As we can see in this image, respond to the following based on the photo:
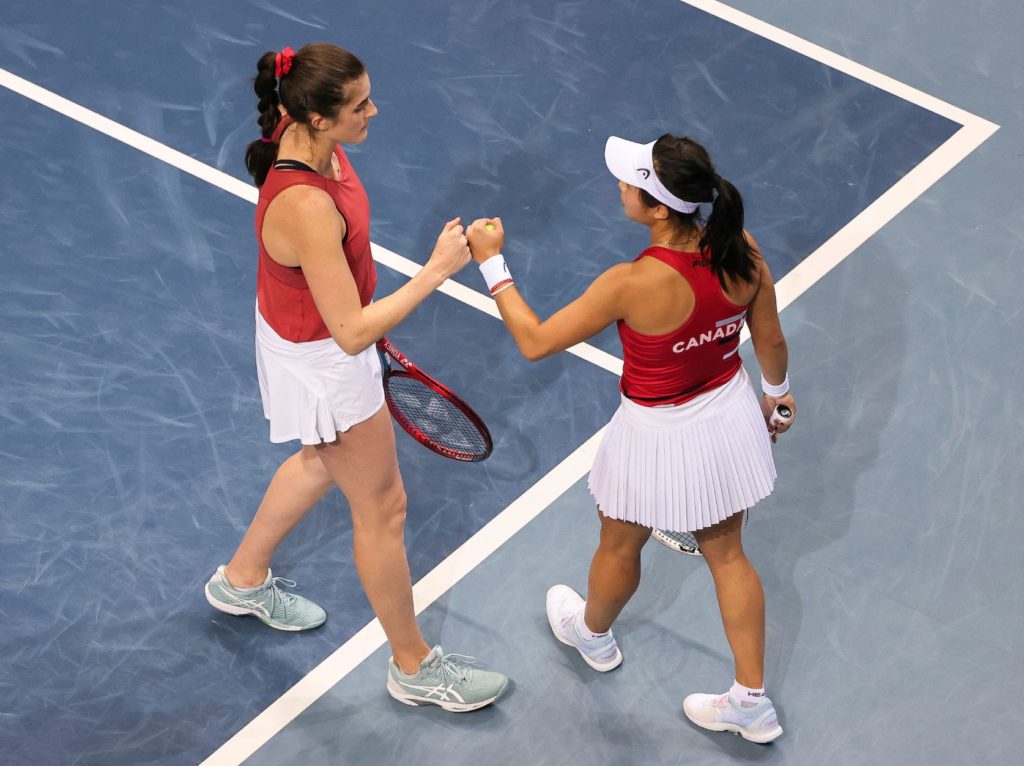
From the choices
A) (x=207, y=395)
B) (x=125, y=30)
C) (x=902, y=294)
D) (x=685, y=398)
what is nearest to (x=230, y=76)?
(x=125, y=30)

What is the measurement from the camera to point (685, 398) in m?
4.65

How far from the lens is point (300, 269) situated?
446cm

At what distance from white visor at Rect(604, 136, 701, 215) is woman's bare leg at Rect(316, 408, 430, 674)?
115 centimetres

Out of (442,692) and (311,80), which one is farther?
(442,692)

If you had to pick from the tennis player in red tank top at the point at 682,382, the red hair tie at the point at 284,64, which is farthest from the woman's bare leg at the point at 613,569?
the red hair tie at the point at 284,64

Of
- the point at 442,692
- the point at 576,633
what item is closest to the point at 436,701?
the point at 442,692

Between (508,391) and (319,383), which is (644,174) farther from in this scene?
(508,391)

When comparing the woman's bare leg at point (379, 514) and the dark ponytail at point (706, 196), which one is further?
the woman's bare leg at point (379, 514)

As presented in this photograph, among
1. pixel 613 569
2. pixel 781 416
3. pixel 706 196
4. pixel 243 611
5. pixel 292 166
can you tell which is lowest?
pixel 243 611

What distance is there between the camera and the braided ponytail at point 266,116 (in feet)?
14.3

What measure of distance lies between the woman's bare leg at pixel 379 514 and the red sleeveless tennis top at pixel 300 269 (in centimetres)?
39

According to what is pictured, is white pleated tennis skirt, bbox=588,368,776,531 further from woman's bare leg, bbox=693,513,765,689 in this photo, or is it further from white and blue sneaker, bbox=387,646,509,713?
white and blue sneaker, bbox=387,646,509,713

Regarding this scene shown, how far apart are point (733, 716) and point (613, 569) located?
684mm

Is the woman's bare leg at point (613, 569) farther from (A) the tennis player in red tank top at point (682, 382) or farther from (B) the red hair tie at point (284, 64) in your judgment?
(B) the red hair tie at point (284, 64)
